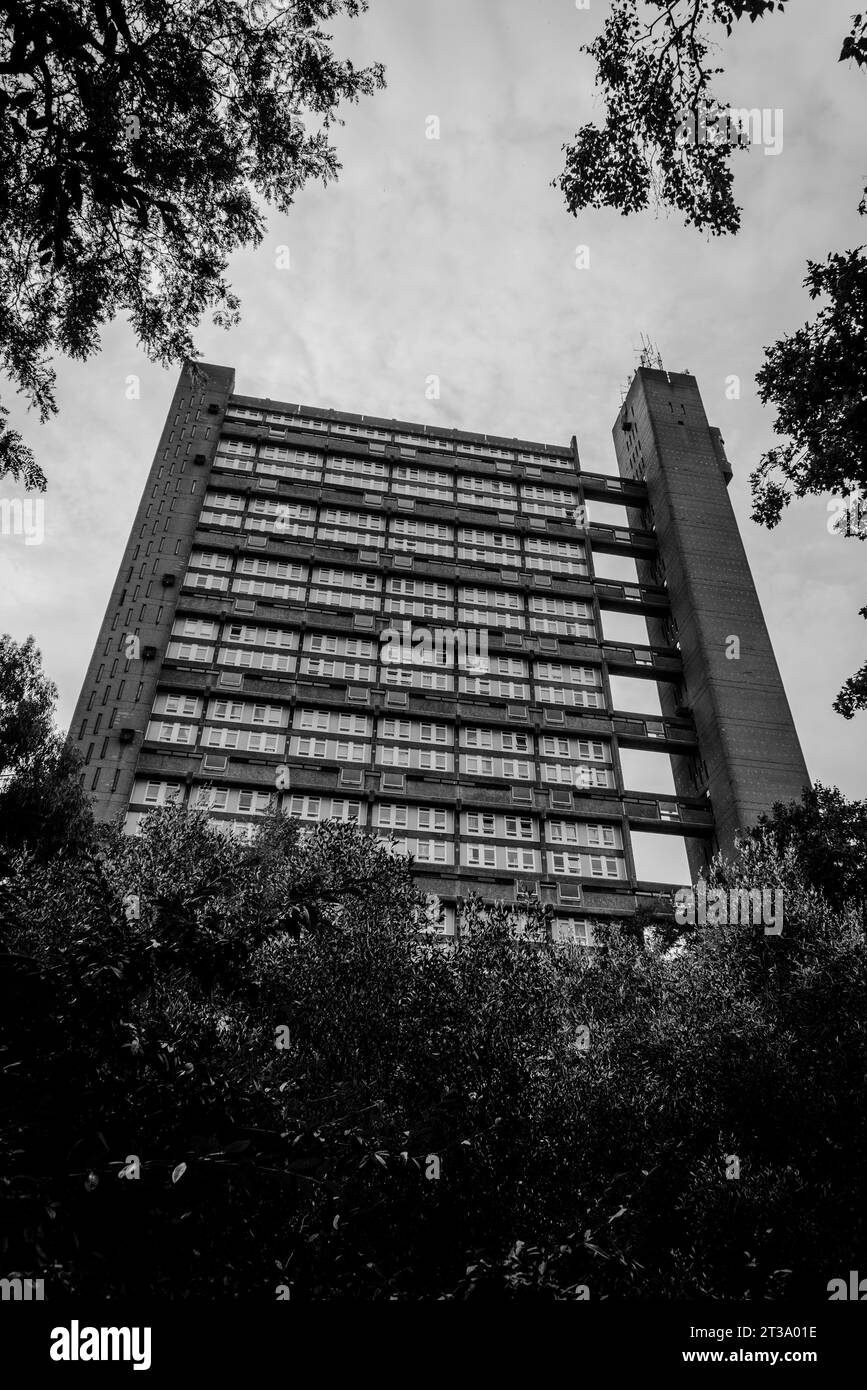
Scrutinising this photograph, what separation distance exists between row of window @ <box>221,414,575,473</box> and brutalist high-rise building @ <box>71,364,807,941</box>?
0.80 feet

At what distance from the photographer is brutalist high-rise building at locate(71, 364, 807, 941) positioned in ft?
Result: 188

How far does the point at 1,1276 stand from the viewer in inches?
170

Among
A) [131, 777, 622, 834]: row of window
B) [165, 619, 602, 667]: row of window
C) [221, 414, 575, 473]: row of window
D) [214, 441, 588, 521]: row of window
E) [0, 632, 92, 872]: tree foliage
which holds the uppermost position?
[221, 414, 575, 473]: row of window

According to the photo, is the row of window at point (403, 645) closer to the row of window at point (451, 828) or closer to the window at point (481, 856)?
the row of window at point (451, 828)

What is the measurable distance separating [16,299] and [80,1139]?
8964mm

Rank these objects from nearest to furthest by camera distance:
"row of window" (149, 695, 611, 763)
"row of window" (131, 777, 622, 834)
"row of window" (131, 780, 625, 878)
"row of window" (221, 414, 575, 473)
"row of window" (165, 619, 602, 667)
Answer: "row of window" (131, 777, 622, 834), "row of window" (131, 780, 625, 878), "row of window" (149, 695, 611, 763), "row of window" (165, 619, 602, 667), "row of window" (221, 414, 575, 473)

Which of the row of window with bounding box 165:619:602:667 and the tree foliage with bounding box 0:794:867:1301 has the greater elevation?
the row of window with bounding box 165:619:602:667

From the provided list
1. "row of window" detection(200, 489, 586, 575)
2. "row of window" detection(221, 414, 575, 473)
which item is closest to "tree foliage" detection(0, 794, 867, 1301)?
"row of window" detection(200, 489, 586, 575)

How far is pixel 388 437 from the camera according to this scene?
8044cm

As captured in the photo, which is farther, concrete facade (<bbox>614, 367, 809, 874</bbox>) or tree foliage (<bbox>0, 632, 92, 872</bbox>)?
concrete facade (<bbox>614, 367, 809, 874</bbox>)

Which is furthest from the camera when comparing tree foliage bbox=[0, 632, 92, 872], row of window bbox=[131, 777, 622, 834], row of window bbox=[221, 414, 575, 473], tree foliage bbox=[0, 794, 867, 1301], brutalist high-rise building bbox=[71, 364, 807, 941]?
row of window bbox=[221, 414, 575, 473]

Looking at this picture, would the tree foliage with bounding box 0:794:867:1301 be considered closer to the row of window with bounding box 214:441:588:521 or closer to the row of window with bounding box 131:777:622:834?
the row of window with bounding box 131:777:622:834

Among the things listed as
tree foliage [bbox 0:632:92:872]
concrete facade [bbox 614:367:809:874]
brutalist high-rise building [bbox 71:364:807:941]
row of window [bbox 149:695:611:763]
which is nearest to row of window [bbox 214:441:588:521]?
brutalist high-rise building [bbox 71:364:807:941]
